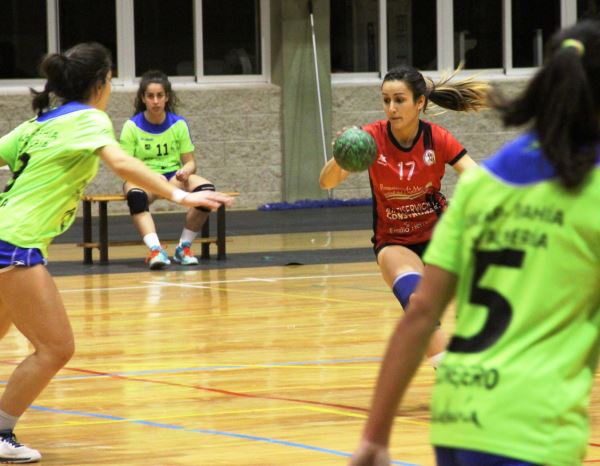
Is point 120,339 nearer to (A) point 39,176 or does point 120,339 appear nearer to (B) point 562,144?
(A) point 39,176

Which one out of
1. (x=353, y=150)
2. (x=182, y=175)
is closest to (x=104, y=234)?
(x=182, y=175)

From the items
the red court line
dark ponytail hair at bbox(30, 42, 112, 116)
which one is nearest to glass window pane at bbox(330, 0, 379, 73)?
the red court line

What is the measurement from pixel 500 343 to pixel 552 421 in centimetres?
15

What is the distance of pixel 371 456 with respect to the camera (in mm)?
2258

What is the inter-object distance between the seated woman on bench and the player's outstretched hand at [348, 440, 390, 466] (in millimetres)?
9180

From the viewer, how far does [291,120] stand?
16.9 meters

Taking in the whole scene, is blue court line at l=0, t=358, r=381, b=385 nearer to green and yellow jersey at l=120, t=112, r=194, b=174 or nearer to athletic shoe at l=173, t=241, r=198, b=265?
athletic shoe at l=173, t=241, r=198, b=265

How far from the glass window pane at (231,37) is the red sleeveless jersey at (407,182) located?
10.9 meters

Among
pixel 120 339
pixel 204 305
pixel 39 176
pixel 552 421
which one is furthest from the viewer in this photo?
pixel 204 305

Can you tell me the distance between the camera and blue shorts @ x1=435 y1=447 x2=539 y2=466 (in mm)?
2139

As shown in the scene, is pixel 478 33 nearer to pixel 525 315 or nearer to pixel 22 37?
pixel 22 37

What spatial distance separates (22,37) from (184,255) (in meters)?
5.64

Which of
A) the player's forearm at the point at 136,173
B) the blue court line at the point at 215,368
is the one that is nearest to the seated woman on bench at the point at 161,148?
the blue court line at the point at 215,368

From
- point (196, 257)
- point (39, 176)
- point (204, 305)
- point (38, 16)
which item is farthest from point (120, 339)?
point (38, 16)
